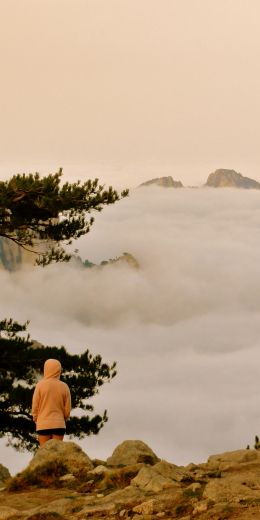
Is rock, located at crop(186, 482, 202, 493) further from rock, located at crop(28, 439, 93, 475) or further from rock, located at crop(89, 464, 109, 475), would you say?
rock, located at crop(28, 439, 93, 475)

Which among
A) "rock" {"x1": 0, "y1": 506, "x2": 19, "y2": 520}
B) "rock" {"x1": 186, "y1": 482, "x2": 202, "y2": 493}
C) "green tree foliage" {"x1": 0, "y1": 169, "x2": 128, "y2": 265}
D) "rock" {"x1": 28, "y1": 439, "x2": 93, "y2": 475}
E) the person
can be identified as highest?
"green tree foliage" {"x1": 0, "y1": 169, "x2": 128, "y2": 265}

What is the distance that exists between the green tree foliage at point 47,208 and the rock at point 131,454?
946cm

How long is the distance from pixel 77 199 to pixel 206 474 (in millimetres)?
12063

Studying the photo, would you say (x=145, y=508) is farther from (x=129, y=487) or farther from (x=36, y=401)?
(x=36, y=401)

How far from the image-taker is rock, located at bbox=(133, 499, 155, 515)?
1015 centimetres

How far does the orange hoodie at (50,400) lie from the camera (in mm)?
14672

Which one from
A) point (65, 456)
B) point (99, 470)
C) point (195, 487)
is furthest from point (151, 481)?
point (65, 456)

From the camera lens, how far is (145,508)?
10211 mm

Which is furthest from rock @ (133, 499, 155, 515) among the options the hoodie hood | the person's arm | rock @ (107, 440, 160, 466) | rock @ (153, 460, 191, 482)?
the hoodie hood

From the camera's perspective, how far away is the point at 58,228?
24672 millimetres

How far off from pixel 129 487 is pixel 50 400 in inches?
145

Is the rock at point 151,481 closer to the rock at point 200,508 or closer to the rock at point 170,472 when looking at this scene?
the rock at point 170,472

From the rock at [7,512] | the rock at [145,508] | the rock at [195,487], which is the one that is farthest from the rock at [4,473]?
the rock at [145,508]

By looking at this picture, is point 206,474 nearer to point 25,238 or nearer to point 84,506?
point 84,506
